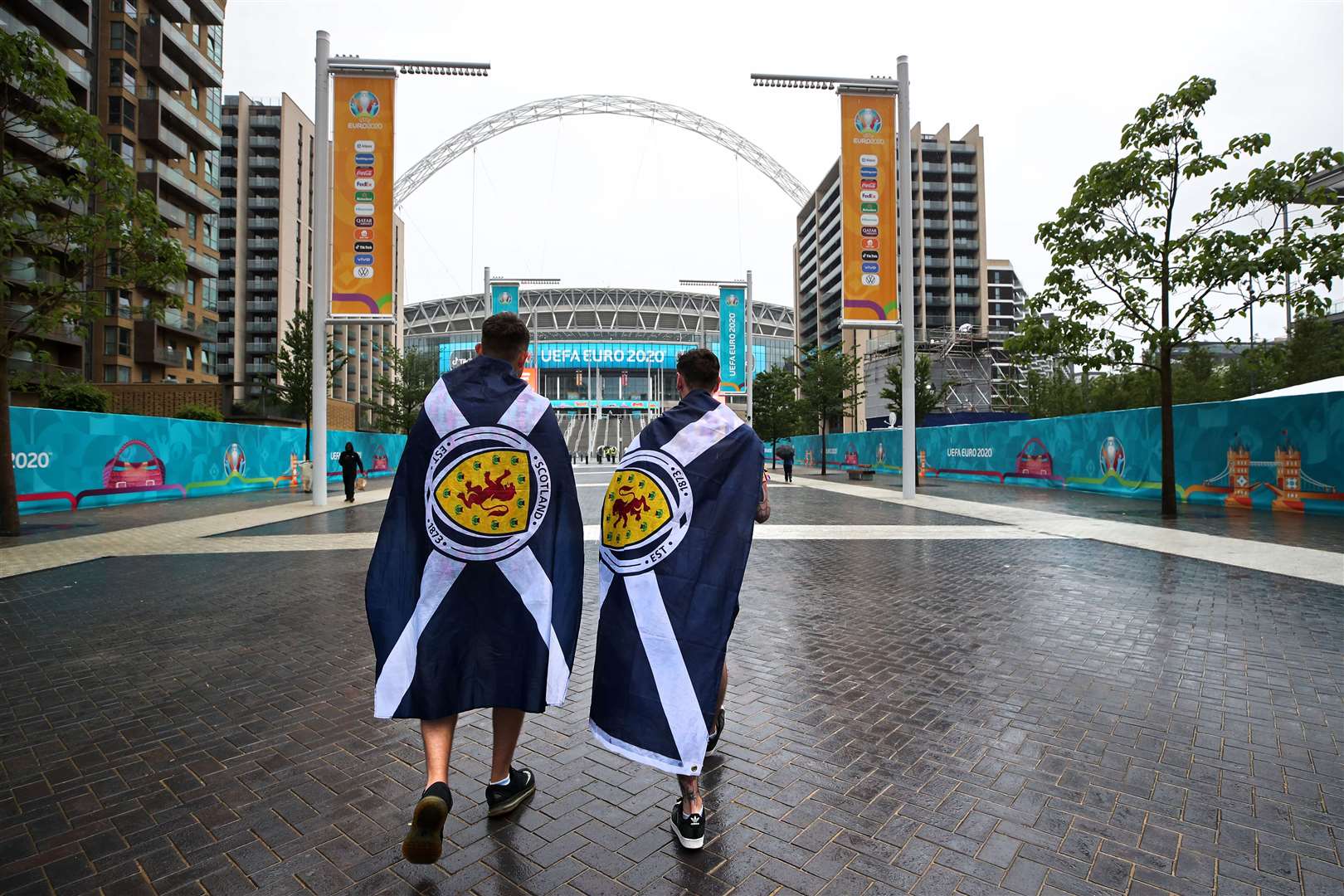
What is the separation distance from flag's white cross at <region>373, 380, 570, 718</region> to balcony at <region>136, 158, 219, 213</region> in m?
49.0

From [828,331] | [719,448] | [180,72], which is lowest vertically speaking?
[719,448]

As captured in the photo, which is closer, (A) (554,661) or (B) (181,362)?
(A) (554,661)

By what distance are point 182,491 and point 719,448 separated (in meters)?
21.4

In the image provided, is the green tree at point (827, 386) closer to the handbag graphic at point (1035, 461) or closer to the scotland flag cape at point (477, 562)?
the handbag graphic at point (1035, 461)

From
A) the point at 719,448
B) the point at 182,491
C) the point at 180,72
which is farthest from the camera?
the point at 180,72

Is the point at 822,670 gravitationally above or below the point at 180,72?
below

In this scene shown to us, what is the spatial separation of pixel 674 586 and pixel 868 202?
1617cm

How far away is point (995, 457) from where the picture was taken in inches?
998

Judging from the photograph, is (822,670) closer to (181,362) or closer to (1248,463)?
(1248,463)

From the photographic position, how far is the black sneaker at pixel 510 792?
2752 millimetres

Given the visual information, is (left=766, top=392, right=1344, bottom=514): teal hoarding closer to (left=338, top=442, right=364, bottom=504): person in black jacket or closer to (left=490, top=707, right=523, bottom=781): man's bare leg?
(left=490, top=707, right=523, bottom=781): man's bare leg

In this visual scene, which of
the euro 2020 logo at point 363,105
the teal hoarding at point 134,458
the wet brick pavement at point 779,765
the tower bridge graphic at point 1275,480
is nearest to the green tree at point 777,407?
the tower bridge graphic at point 1275,480

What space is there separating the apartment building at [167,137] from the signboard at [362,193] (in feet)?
98.6

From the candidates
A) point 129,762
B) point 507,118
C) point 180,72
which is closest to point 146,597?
point 129,762
